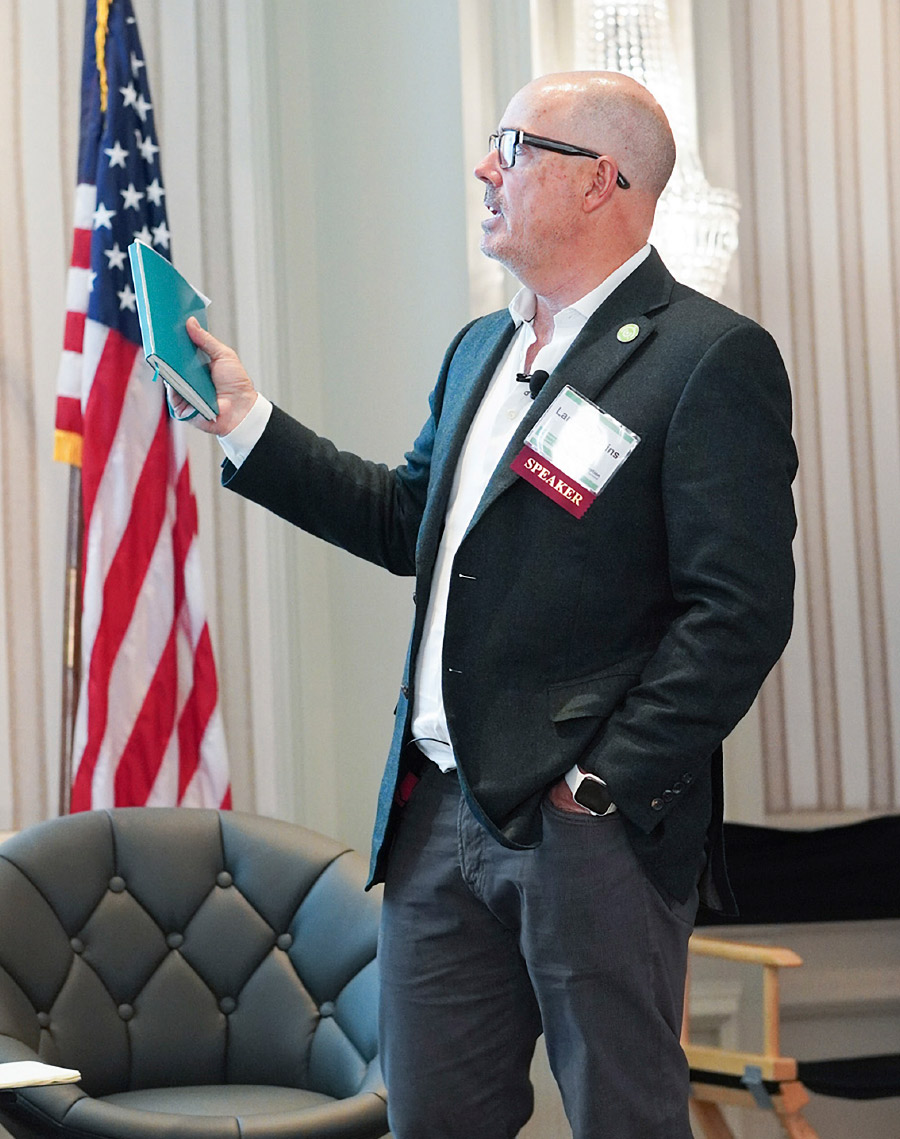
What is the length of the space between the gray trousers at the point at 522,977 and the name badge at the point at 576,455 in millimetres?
369

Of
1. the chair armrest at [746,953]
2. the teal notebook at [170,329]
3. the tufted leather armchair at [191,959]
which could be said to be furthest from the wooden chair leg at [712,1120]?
the teal notebook at [170,329]

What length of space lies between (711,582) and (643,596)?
105 mm

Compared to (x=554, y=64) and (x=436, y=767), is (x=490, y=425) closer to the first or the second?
(x=436, y=767)

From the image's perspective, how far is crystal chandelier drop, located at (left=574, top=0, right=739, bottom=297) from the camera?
10.2ft

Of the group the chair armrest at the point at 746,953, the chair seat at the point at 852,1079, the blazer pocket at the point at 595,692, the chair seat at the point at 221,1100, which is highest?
the blazer pocket at the point at 595,692

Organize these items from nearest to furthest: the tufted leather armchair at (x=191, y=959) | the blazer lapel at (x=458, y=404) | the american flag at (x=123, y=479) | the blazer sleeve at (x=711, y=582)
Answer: the blazer sleeve at (x=711, y=582)
the blazer lapel at (x=458, y=404)
the tufted leather armchair at (x=191, y=959)
the american flag at (x=123, y=479)

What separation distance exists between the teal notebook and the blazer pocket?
0.59 m

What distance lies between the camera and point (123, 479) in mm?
3111

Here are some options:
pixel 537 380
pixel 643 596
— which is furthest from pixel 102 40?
pixel 643 596

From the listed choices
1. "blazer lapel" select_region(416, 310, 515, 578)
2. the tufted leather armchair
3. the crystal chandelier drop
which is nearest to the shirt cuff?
"blazer lapel" select_region(416, 310, 515, 578)

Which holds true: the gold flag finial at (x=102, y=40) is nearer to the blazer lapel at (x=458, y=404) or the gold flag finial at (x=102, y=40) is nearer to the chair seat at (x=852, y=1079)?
the blazer lapel at (x=458, y=404)

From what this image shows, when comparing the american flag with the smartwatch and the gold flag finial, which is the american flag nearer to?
the gold flag finial

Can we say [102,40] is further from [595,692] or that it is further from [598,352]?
[595,692]

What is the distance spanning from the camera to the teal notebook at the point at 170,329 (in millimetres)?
1684
